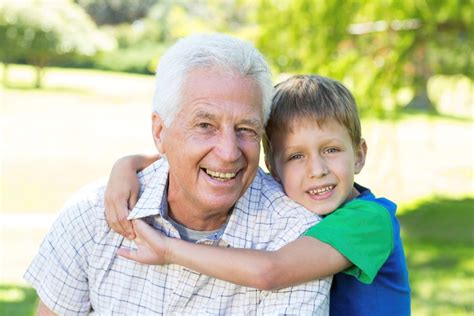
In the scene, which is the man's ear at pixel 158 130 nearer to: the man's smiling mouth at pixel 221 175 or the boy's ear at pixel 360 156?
the man's smiling mouth at pixel 221 175

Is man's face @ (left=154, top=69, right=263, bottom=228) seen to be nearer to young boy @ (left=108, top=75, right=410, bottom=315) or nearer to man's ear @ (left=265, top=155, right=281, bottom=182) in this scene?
young boy @ (left=108, top=75, right=410, bottom=315)

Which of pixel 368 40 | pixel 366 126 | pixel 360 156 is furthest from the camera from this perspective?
pixel 368 40

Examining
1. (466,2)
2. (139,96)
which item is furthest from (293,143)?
(139,96)

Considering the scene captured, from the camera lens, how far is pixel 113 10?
161 ft

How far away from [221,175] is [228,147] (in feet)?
0.29

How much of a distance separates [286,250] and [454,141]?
80.4 ft

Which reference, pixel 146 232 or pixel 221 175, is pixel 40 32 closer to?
pixel 146 232

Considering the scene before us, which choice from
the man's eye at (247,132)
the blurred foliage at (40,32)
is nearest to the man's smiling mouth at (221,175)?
the man's eye at (247,132)

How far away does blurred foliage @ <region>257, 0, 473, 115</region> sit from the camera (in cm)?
1066

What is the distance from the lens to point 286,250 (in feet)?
8.25

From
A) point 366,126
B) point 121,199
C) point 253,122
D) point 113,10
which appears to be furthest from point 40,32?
point 253,122

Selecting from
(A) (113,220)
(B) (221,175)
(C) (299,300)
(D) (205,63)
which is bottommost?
(C) (299,300)

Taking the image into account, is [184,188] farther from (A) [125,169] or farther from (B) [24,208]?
(B) [24,208]

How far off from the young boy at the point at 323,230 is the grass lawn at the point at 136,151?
573cm
